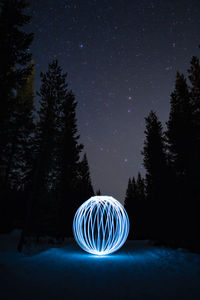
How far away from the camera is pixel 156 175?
16.9m

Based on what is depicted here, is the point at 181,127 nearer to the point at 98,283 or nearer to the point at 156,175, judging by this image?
the point at 156,175

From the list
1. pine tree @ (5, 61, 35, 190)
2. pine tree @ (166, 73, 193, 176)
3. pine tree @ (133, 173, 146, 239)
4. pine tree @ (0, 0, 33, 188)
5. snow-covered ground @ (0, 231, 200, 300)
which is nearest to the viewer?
snow-covered ground @ (0, 231, 200, 300)

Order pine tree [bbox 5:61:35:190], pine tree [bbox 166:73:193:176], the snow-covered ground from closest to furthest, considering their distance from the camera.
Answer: the snow-covered ground
pine tree [bbox 166:73:193:176]
pine tree [bbox 5:61:35:190]

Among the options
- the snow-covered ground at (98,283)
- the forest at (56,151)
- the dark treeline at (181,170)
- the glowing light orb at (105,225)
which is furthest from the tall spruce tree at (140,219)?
the snow-covered ground at (98,283)

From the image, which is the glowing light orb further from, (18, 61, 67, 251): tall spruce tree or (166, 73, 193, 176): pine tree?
(166, 73, 193, 176): pine tree

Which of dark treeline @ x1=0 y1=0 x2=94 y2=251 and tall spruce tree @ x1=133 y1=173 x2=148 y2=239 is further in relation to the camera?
tall spruce tree @ x1=133 y1=173 x2=148 y2=239

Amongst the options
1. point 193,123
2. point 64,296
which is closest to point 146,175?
point 193,123

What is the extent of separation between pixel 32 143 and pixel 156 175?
37.9 ft

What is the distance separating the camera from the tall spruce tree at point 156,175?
45.7 ft

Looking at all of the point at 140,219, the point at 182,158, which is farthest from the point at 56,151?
the point at 140,219

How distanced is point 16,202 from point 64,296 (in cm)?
2052

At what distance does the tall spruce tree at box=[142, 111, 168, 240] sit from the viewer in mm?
13930

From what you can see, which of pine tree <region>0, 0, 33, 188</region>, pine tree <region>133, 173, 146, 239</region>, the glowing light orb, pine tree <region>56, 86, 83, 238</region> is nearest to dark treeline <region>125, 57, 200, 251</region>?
the glowing light orb

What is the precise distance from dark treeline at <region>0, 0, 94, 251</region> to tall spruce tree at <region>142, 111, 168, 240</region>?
8049 millimetres
